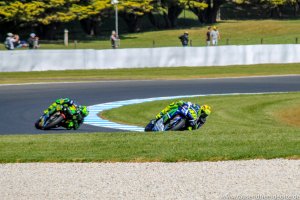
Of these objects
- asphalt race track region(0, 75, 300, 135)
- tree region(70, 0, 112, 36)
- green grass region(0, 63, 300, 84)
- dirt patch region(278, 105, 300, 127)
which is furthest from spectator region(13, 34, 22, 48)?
dirt patch region(278, 105, 300, 127)

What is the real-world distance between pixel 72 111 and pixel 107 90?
11.9 metres

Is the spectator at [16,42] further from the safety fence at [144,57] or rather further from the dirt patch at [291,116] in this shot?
the dirt patch at [291,116]

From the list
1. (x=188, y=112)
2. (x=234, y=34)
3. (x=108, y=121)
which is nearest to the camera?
(x=188, y=112)

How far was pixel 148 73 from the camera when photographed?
127 ft

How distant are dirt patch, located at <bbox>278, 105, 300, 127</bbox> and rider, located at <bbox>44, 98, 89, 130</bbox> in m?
5.60

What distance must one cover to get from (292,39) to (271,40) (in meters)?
1.43

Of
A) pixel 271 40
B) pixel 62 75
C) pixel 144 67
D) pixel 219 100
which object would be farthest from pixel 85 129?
pixel 271 40

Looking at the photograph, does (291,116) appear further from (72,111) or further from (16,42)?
(16,42)

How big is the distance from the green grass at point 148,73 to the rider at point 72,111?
15.6 metres

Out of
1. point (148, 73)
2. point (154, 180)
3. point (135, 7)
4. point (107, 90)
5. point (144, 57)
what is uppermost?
point (154, 180)

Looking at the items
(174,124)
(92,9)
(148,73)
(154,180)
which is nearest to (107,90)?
(148,73)

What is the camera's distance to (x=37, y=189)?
34.3 feet

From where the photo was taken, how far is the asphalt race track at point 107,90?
24.1 m

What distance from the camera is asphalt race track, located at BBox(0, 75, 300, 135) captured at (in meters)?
24.1
